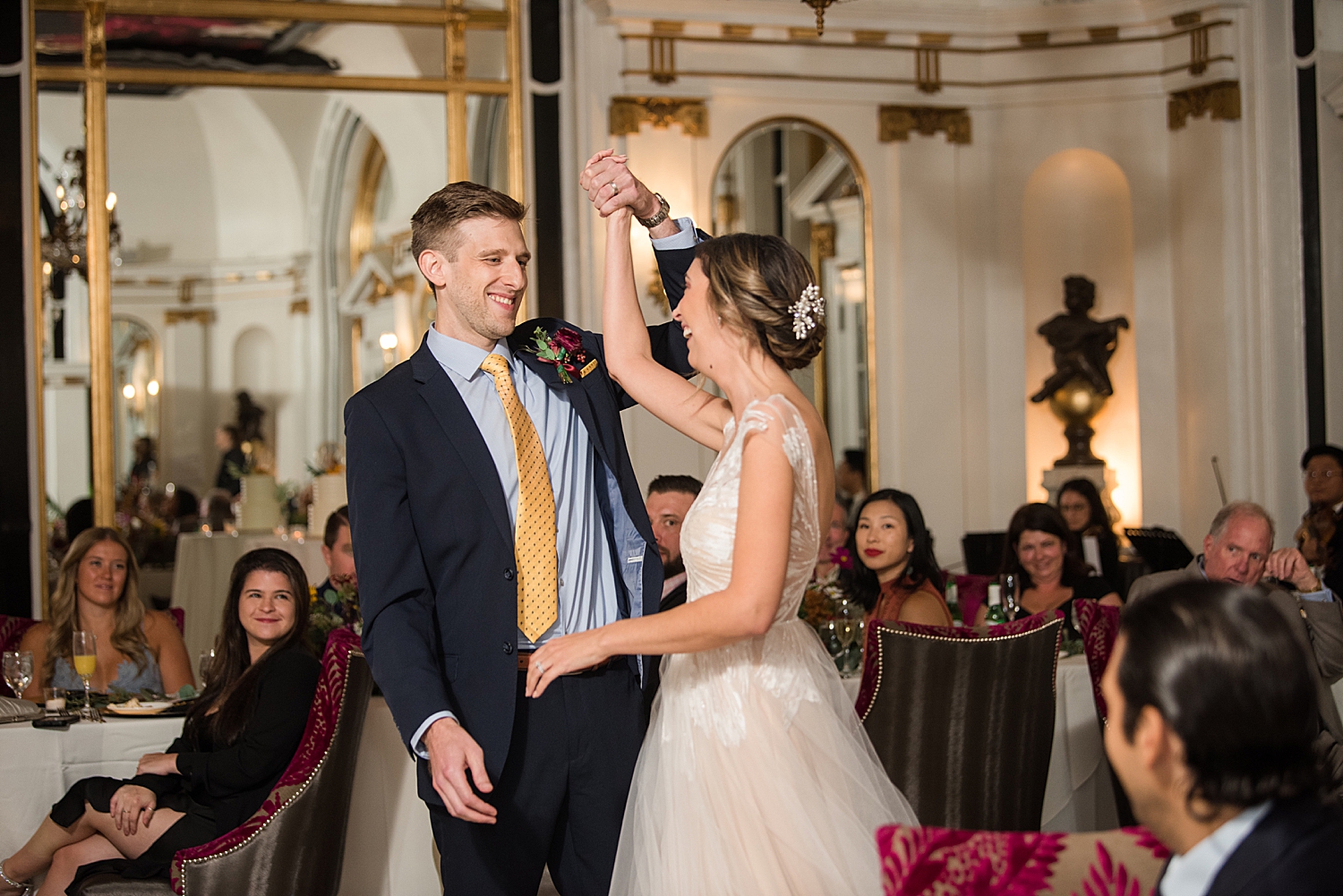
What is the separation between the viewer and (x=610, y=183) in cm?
216

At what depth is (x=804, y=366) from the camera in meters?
2.17

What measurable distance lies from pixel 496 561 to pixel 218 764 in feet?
5.70

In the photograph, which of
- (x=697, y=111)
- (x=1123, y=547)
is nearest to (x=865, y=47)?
(x=697, y=111)

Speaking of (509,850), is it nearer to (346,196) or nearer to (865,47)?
(865,47)

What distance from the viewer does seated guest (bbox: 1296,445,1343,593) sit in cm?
631

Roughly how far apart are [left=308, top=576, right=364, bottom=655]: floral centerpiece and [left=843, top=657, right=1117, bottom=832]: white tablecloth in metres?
2.24

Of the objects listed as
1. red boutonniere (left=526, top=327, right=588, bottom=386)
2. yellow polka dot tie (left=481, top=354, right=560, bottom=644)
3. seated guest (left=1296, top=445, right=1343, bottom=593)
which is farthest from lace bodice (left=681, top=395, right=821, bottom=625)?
seated guest (left=1296, top=445, right=1343, bottom=593)

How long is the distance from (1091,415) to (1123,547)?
2.98ft

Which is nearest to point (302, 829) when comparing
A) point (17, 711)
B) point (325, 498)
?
point (17, 711)

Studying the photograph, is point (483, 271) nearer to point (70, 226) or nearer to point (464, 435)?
point (464, 435)

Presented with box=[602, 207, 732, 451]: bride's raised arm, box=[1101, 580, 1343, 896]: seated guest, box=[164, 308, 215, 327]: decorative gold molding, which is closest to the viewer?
box=[1101, 580, 1343, 896]: seated guest

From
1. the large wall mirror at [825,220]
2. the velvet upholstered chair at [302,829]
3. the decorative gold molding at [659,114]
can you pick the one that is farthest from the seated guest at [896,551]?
the decorative gold molding at [659,114]

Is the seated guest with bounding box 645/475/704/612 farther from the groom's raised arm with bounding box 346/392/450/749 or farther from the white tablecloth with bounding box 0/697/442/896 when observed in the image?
the groom's raised arm with bounding box 346/392/450/749

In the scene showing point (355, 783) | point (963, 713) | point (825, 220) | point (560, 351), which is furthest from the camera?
point (825, 220)
